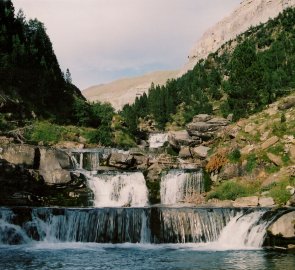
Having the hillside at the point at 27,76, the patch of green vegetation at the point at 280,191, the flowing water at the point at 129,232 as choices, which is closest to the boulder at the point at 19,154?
the flowing water at the point at 129,232

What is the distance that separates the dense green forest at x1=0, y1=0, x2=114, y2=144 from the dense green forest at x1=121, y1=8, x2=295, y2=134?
1789 centimetres

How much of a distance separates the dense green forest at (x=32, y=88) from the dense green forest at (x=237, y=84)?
17.9 metres

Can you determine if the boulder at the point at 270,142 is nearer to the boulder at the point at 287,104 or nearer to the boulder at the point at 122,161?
the boulder at the point at 287,104

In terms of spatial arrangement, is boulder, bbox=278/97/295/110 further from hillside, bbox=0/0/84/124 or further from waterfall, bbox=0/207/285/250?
hillside, bbox=0/0/84/124

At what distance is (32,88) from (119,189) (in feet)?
152

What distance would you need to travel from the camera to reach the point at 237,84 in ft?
234

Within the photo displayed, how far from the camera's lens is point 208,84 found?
14175 cm

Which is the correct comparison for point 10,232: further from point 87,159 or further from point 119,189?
point 87,159

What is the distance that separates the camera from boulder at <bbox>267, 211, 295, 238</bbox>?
30.4 meters

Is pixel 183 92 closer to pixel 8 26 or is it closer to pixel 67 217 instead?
pixel 8 26

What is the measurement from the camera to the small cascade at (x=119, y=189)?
152 feet

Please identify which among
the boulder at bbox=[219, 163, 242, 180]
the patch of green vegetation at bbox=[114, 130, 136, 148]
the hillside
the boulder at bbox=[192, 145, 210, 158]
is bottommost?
the boulder at bbox=[219, 163, 242, 180]

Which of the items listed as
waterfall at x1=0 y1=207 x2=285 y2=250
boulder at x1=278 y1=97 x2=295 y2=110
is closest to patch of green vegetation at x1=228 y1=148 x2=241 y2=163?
waterfall at x1=0 y1=207 x2=285 y2=250

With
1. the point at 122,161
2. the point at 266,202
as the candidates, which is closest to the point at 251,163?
the point at 266,202
